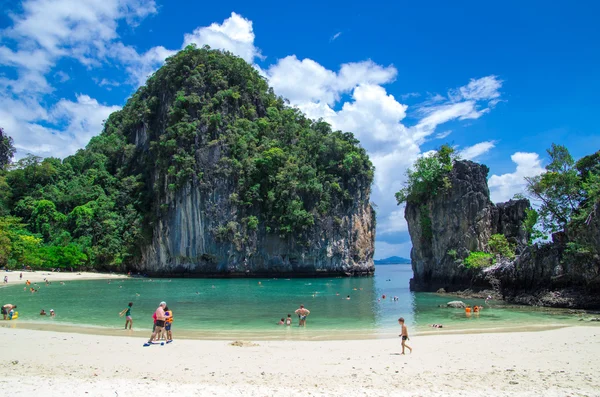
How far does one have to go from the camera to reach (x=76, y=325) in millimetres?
17797

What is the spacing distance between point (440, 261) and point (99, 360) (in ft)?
96.7

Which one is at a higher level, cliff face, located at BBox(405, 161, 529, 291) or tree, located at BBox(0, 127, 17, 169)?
tree, located at BBox(0, 127, 17, 169)

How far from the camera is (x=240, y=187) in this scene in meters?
56.8

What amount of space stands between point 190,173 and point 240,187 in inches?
273

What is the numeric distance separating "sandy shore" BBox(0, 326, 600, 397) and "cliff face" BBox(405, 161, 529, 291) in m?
18.4

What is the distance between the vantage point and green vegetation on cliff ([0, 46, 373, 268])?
185 ft

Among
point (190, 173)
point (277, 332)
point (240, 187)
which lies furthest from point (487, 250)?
point (190, 173)

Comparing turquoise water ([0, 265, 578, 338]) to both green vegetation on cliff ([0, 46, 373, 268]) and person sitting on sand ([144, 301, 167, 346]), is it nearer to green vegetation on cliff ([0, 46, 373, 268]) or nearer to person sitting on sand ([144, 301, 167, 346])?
person sitting on sand ([144, 301, 167, 346])

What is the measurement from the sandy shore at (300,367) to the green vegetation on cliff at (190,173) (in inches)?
1674

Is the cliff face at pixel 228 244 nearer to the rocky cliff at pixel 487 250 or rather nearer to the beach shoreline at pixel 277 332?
the rocky cliff at pixel 487 250

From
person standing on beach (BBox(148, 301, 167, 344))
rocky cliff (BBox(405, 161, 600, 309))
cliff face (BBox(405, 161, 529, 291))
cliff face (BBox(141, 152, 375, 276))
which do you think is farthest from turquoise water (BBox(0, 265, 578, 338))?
cliff face (BBox(141, 152, 375, 276))

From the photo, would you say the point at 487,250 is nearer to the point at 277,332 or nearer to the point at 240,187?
the point at 277,332

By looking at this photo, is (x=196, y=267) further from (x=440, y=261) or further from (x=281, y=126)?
(x=440, y=261)

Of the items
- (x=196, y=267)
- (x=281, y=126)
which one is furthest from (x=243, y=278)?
(x=281, y=126)
